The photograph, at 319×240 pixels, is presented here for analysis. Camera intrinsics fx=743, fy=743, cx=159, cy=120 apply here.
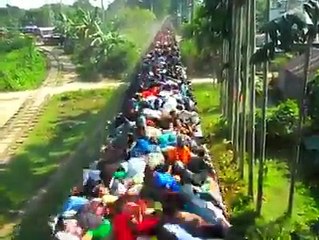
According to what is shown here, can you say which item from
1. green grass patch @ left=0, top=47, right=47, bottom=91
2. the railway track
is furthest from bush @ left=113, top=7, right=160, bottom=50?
the railway track

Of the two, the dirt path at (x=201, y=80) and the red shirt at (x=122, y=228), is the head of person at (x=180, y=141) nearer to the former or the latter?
the red shirt at (x=122, y=228)

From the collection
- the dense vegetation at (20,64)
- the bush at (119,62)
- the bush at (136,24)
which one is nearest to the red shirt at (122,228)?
the dense vegetation at (20,64)

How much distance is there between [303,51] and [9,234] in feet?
19.9

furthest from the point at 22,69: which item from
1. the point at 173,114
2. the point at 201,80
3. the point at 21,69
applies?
the point at 173,114

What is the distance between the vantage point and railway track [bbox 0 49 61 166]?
2145cm

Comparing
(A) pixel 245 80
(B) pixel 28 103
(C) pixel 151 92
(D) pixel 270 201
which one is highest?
(A) pixel 245 80

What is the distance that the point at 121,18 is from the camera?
53.6m

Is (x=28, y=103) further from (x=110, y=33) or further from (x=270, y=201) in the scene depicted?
(x=270, y=201)

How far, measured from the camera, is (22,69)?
130 feet

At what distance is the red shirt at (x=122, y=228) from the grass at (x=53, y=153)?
4551 mm

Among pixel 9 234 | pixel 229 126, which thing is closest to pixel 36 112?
pixel 229 126

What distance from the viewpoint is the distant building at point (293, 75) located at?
26.5m

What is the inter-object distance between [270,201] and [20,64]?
2925cm

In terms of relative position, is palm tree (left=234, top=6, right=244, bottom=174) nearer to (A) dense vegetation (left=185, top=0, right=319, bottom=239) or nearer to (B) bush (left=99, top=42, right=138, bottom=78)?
(A) dense vegetation (left=185, top=0, right=319, bottom=239)
